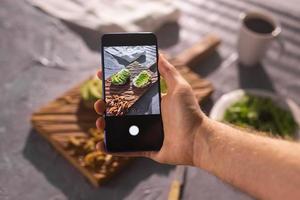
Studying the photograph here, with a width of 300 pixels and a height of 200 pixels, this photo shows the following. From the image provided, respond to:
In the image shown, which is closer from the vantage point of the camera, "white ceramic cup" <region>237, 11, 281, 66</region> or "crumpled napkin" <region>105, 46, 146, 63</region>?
"crumpled napkin" <region>105, 46, 146, 63</region>

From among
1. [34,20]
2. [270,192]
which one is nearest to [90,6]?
[34,20]

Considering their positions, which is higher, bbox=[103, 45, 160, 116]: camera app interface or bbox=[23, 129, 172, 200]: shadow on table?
bbox=[103, 45, 160, 116]: camera app interface

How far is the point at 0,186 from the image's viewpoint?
880mm

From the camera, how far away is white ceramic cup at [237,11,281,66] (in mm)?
1098

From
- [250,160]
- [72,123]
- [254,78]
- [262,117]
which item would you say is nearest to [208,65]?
[254,78]

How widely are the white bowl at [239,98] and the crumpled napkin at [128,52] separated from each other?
0.80 ft

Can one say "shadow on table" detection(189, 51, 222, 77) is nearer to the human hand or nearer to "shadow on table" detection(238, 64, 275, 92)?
"shadow on table" detection(238, 64, 275, 92)

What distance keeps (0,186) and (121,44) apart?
0.34 meters

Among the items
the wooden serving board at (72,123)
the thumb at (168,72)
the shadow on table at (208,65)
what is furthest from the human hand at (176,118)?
the shadow on table at (208,65)

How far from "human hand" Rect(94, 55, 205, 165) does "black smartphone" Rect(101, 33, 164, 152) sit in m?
0.02

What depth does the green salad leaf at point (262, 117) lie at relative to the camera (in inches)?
37.8

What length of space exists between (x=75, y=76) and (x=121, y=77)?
350 mm

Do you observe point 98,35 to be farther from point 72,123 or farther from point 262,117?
point 262,117

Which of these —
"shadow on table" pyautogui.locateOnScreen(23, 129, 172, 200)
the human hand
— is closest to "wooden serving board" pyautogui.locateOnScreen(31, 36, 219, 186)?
"shadow on table" pyautogui.locateOnScreen(23, 129, 172, 200)
